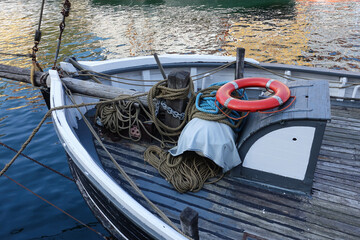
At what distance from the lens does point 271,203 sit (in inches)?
134

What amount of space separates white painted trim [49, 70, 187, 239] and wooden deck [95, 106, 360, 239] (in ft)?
2.36

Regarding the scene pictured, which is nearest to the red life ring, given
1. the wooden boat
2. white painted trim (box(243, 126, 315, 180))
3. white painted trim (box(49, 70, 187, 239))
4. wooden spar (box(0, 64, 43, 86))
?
the wooden boat

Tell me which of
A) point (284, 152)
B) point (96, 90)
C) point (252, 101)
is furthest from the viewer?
point (96, 90)

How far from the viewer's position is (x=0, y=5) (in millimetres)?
33906

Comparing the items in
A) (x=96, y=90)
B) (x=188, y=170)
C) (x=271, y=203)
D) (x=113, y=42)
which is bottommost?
(x=271, y=203)

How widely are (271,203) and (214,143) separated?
3.50 ft

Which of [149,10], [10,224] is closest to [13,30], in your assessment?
[149,10]

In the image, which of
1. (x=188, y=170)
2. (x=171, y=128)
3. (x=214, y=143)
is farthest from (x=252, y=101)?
(x=171, y=128)

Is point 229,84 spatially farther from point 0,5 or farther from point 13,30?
point 0,5

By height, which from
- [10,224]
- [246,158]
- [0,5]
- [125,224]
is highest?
[0,5]

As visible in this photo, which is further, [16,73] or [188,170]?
[16,73]

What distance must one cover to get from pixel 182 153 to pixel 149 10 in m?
29.3

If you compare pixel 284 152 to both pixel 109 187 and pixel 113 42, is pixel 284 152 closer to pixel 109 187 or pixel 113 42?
pixel 109 187

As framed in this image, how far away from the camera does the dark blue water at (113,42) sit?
5.32 m
